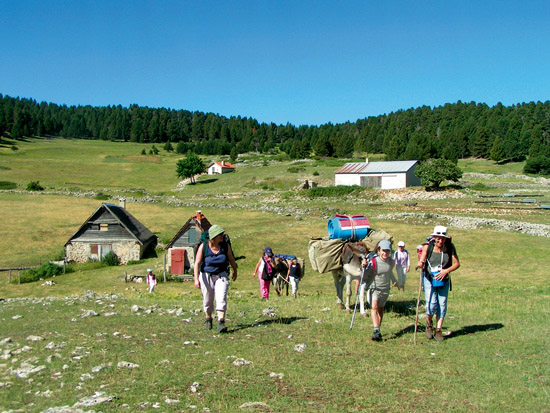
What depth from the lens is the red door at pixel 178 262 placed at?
3177cm

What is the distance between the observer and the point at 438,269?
8.69 metres

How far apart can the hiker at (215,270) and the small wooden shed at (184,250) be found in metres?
22.5

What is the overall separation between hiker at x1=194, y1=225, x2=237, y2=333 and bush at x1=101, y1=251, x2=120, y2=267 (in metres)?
29.7

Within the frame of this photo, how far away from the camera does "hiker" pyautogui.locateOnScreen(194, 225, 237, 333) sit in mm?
9023

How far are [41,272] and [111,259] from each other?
18.2ft

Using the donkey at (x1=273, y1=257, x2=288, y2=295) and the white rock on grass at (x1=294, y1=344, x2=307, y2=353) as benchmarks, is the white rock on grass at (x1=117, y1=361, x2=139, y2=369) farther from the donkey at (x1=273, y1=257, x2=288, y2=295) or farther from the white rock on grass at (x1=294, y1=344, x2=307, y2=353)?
the donkey at (x1=273, y1=257, x2=288, y2=295)

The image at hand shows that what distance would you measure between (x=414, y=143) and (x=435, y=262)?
123 m

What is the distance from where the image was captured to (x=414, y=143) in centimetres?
12550

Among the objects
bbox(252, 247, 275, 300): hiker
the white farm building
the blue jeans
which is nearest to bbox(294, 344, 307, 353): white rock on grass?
the blue jeans

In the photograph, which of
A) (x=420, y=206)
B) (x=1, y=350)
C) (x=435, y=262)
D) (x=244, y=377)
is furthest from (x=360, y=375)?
(x=420, y=206)

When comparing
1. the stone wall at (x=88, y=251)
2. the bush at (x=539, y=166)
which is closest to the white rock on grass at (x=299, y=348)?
the stone wall at (x=88, y=251)

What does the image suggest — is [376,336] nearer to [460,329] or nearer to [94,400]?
[460,329]

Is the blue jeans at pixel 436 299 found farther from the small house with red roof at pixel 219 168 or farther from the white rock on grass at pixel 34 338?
the small house with red roof at pixel 219 168

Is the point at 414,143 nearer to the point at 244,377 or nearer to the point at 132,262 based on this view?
the point at 132,262
